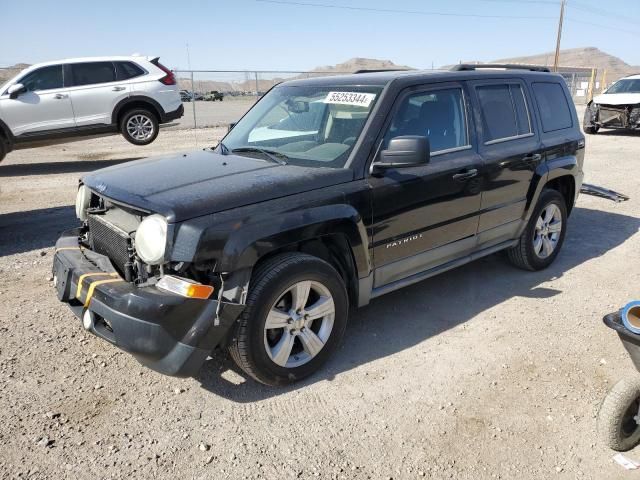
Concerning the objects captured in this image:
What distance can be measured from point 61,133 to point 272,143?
8.36 metres

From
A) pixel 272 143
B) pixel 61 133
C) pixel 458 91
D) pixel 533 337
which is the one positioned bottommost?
pixel 533 337

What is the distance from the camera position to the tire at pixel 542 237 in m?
5.02

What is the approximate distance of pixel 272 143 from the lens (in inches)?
159

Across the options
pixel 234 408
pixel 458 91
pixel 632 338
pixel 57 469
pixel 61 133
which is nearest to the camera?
pixel 632 338

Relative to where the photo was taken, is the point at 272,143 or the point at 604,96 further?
the point at 604,96

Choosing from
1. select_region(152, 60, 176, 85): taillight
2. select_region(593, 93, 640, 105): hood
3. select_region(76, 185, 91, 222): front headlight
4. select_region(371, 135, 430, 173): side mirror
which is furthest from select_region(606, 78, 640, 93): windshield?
select_region(76, 185, 91, 222): front headlight

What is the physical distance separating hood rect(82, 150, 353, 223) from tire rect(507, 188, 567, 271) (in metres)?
2.35

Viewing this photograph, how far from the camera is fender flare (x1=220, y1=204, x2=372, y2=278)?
2869 mm

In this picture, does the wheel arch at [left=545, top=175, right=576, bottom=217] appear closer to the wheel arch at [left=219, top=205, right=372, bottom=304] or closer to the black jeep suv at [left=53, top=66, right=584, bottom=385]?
the black jeep suv at [left=53, top=66, right=584, bottom=385]

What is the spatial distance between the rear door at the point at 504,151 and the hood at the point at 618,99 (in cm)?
1259

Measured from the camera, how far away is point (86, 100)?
10.8 m

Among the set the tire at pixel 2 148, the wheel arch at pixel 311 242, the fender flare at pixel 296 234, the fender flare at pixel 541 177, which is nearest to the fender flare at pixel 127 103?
the tire at pixel 2 148

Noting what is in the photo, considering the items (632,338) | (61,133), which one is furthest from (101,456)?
(61,133)

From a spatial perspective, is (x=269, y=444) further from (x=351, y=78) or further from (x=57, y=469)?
(x=351, y=78)
